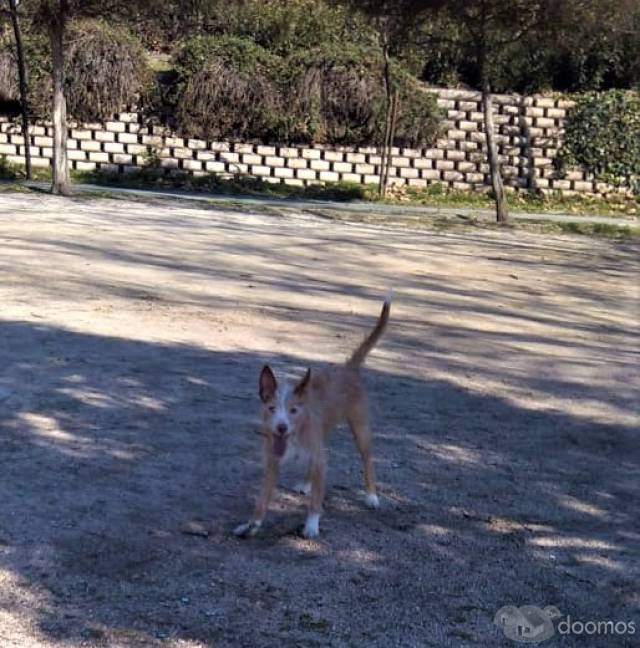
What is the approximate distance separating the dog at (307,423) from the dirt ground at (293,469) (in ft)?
0.46

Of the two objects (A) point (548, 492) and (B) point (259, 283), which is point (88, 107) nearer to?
(B) point (259, 283)

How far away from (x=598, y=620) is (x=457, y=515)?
1114 millimetres

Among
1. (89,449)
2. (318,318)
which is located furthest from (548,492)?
(318,318)

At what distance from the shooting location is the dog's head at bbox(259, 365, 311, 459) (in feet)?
15.4

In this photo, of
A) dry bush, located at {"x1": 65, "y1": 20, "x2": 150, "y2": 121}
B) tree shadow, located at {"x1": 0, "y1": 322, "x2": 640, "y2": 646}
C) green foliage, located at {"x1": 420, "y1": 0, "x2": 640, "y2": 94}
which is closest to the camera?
tree shadow, located at {"x1": 0, "y1": 322, "x2": 640, "y2": 646}

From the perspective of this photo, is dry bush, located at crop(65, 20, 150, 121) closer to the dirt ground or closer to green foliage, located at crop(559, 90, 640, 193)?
green foliage, located at crop(559, 90, 640, 193)

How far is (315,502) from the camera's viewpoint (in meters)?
4.88

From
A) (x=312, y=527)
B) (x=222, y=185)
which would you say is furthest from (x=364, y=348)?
(x=222, y=185)

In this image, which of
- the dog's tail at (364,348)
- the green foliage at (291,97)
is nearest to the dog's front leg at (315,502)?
the dog's tail at (364,348)

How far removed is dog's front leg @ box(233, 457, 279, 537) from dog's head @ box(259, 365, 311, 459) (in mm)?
63

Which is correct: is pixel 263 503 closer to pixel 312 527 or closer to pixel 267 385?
pixel 312 527

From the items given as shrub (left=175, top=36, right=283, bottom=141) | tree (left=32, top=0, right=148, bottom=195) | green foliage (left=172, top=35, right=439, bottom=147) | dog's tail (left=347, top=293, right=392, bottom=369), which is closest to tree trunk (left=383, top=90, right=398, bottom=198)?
green foliage (left=172, top=35, right=439, bottom=147)

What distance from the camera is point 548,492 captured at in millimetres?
5660

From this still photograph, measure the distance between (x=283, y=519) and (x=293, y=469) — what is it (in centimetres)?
76
